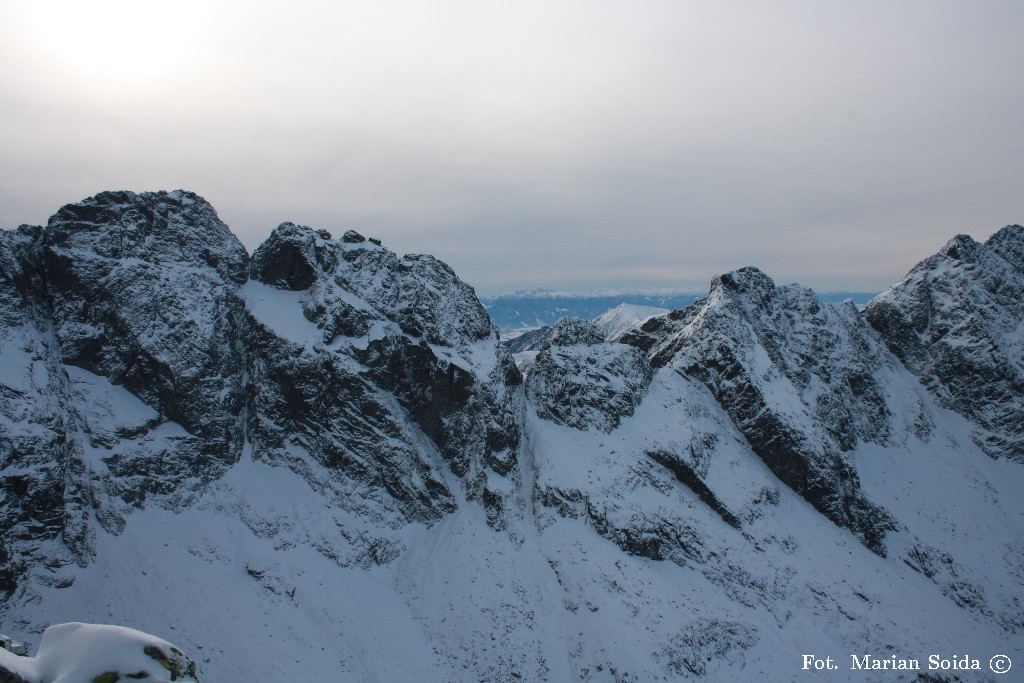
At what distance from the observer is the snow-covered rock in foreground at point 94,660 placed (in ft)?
39.4

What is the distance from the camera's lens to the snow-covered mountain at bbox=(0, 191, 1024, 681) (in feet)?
125

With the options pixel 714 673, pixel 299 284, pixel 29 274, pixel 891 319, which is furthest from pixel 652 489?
pixel 29 274

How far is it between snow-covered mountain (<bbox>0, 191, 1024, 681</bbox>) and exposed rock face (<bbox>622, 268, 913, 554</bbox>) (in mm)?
401

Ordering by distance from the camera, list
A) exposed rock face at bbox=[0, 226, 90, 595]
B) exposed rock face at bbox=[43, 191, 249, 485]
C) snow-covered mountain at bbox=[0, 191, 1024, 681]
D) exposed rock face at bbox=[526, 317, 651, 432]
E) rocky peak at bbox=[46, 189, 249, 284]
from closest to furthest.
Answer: exposed rock face at bbox=[0, 226, 90, 595], snow-covered mountain at bbox=[0, 191, 1024, 681], exposed rock face at bbox=[43, 191, 249, 485], rocky peak at bbox=[46, 189, 249, 284], exposed rock face at bbox=[526, 317, 651, 432]

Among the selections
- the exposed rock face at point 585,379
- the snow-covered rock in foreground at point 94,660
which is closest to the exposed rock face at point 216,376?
the exposed rock face at point 585,379

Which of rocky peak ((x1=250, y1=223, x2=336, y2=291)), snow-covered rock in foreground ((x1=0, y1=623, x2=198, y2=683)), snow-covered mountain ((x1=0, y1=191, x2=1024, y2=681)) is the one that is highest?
rocky peak ((x1=250, y1=223, x2=336, y2=291))

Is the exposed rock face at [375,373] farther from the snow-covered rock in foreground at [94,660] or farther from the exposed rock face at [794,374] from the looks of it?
the snow-covered rock in foreground at [94,660]

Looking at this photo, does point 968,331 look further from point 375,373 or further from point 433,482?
point 375,373

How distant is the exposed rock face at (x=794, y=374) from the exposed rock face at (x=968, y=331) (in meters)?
5.46

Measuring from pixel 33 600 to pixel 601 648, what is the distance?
126 feet

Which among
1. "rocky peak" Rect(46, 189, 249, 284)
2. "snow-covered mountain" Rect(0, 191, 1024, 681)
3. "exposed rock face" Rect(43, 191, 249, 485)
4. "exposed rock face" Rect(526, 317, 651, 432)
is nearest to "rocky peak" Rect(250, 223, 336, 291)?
"snow-covered mountain" Rect(0, 191, 1024, 681)

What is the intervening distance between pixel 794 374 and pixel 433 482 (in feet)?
147

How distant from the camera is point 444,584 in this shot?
43500 mm

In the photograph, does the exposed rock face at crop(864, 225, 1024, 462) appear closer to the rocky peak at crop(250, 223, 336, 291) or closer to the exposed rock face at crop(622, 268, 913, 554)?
the exposed rock face at crop(622, 268, 913, 554)
